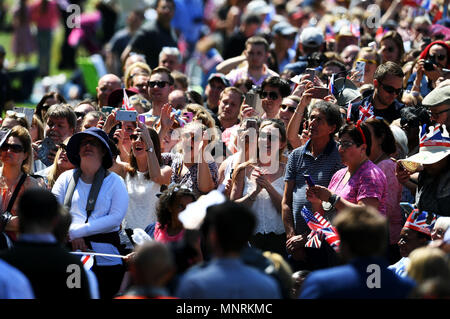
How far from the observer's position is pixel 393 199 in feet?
24.1

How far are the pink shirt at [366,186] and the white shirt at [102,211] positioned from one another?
1.70 meters

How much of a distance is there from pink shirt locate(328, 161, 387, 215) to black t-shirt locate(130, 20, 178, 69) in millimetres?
6584

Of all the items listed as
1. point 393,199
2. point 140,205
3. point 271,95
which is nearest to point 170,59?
point 271,95

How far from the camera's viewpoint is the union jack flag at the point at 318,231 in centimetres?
661

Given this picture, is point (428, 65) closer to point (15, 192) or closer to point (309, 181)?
point (309, 181)

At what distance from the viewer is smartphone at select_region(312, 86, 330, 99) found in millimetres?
8109

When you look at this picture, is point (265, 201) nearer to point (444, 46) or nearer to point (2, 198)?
point (2, 198)

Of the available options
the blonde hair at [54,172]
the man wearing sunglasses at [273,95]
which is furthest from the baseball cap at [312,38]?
the blonde hair at [54,172]

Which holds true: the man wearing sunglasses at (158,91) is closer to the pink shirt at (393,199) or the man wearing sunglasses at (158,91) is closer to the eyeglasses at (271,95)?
the eyeglasses at (271,95)

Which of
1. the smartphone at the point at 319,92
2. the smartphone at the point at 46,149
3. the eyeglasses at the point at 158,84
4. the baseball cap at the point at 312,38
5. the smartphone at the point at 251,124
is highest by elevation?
the baseball cap at the point at 312,38

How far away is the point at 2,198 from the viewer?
7406mm

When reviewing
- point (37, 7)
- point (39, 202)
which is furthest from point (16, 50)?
point (39, 202)

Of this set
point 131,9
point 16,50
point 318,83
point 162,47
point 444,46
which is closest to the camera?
point 318,83
